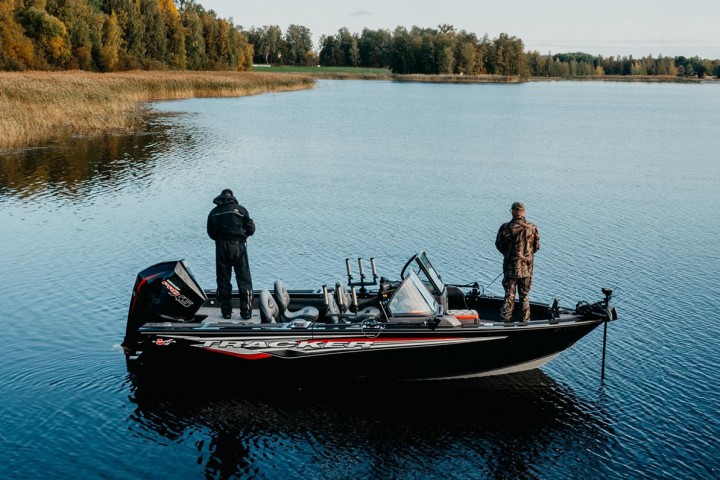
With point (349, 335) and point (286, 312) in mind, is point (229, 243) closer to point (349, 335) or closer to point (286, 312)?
point (286, 312)

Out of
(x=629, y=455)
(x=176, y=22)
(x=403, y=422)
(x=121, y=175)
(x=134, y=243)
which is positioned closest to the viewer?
(x=629, y=455)

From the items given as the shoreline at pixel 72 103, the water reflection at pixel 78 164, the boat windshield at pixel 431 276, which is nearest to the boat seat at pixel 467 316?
the boat windshield at pixel 431 276

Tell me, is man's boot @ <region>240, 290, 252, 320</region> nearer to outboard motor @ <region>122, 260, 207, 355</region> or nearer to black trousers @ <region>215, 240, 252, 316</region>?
black trousers @ <region>215, 240, 252, 316</region>

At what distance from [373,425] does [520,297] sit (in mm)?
3050

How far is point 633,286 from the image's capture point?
15766mm

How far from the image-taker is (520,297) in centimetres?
1126

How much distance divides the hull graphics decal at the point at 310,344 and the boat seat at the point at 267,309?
503 mm

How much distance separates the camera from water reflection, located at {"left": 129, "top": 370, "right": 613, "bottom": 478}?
9.05 metres

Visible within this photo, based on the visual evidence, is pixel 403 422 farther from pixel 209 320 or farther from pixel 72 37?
pixel 72 37

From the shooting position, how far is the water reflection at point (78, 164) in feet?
85.0

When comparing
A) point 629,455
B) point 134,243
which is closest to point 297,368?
point 629,455

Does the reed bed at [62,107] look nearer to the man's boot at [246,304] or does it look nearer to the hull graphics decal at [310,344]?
the man's boot at [246,304]

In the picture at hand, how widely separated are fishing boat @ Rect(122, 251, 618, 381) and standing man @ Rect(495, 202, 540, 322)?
0.50 metres

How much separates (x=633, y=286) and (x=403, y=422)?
7867 mm
